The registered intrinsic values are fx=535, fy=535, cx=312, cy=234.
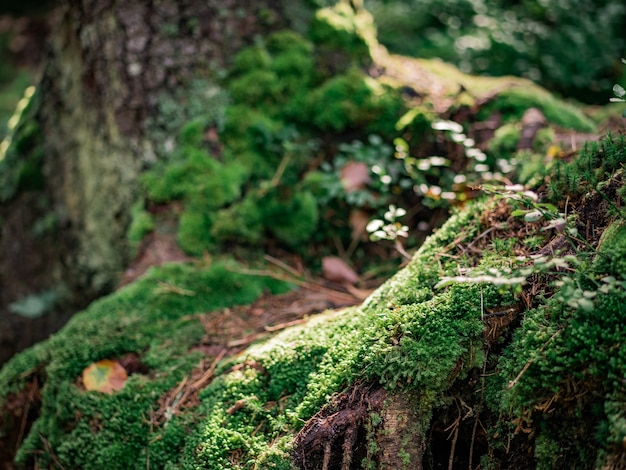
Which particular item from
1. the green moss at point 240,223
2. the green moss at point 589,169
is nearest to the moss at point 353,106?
the green moss at point 240,223

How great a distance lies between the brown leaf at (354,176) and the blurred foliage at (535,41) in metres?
3.32

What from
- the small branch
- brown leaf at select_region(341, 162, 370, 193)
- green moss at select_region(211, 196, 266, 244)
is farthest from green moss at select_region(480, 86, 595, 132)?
the small branch

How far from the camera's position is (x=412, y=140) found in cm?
339

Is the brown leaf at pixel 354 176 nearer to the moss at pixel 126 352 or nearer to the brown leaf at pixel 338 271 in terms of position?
the brown leaf at pixel 338 271

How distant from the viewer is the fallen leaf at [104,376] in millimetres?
2400

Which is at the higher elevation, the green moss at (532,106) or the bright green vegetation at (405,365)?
the green moss at (532,106)

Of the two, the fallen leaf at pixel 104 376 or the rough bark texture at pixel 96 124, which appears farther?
the rough bark texture at pixel 96 124

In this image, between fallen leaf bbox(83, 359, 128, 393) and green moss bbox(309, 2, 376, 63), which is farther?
green moss bbox(309, 2, 376, 63)

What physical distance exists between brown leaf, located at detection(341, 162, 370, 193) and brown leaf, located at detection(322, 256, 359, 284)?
431 millimetres

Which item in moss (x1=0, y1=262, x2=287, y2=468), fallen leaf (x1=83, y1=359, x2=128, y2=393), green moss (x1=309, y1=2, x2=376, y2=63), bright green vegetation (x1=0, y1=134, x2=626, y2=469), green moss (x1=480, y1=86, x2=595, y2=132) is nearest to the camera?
bright green vegetation (x1=0, y1=134, x2=626, y2=469)

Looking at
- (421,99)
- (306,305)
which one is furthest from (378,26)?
(306,305)

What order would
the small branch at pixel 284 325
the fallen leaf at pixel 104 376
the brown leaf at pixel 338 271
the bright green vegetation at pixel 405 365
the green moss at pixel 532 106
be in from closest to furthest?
1. the bright green vegetation at pixel 405 365
2. the fallen leaf at pixel 104 376
3. the small branch at pixel 284 325
4. the brown leaf at pixel 338 271
5. the green moss at pixel 532 106

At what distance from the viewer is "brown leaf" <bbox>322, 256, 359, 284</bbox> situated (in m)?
3.05

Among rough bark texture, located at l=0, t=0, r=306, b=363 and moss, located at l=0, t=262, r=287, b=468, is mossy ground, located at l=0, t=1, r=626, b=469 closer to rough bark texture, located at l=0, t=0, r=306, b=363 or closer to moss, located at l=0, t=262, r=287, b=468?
moss, located at l=0, t=262, r=287, b=468
